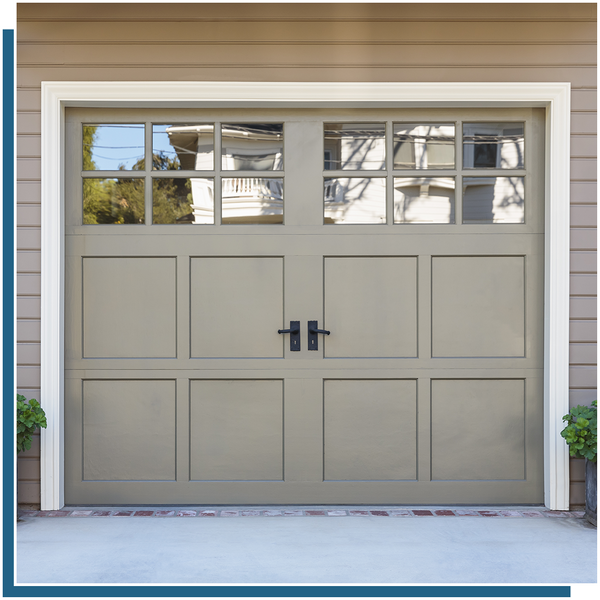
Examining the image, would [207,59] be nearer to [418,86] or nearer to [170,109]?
[170,109]

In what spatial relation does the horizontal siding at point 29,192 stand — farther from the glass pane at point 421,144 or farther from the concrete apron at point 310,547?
the glass pane at point 421,144

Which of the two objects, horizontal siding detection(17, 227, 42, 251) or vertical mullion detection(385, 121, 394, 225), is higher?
vertical mullion detection(385, 121, 394, 225)

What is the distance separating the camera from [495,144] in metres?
3.17

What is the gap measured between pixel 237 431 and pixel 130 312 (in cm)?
91

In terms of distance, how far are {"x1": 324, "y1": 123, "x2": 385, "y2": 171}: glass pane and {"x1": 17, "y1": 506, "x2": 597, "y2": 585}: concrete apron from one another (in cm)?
194

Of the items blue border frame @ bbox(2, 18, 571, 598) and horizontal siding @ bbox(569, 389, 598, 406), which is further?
horizontal siding @ bbox(569, 389, 598, 406)

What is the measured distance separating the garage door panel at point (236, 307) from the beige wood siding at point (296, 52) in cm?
88

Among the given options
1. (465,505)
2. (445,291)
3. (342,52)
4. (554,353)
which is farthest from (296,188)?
(465,505)

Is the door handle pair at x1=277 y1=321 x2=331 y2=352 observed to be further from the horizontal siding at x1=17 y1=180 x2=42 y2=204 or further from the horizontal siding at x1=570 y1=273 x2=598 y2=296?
the horizontal siding at x1=17 y1=180 x2=42 y2=204

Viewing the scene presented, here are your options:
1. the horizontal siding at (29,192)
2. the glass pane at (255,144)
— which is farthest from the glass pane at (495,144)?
the horizontal siding at (29,192)

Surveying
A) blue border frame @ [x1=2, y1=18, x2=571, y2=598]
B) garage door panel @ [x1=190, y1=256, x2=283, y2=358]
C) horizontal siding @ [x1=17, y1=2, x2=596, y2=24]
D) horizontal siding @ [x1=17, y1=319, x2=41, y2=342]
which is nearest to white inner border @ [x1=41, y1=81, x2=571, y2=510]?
horizontal siding @ [x1=17, y1=319, x2=41, y2=342]

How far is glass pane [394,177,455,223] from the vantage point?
3.17 metres

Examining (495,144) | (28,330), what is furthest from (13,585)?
(495,144)

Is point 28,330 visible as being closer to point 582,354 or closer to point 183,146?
point 183,146
